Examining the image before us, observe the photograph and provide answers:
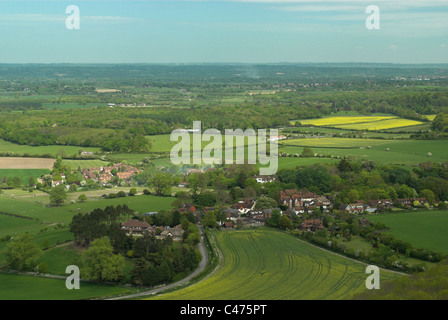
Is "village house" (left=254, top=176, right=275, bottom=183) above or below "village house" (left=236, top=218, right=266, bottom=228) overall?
above

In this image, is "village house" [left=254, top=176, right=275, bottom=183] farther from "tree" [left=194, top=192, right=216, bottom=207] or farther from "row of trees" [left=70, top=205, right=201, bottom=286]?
"row of trees" [left=70, top=205, right=201, bottom=286]

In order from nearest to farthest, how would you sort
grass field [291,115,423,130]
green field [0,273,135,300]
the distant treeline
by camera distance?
green field [0,273,135,300]
grass field [291,115,423,130]
the distant treeline

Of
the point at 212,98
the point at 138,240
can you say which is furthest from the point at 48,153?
the point at 212,98

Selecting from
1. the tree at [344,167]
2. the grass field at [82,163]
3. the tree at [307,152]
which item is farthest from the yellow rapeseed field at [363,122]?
the grass field at [82,163]

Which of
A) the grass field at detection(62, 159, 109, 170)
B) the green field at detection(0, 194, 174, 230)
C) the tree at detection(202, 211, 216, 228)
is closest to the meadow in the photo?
the green field at detection(0, 194, 174, 230)

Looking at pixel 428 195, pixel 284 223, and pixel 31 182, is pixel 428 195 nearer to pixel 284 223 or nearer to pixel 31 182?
pixel 284 223

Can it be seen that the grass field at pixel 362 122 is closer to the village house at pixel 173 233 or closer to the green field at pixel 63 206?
the green field at pixel 63 206
